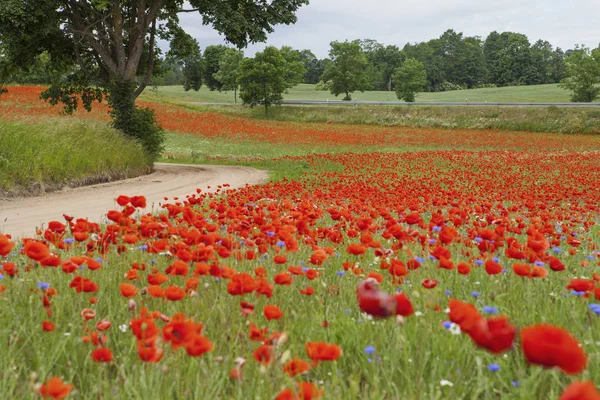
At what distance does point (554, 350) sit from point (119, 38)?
20186 mm

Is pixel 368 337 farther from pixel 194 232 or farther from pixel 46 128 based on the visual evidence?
pixel 46 128

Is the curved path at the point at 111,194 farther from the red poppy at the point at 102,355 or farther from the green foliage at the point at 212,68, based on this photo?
the green foliage at the point at 212,68

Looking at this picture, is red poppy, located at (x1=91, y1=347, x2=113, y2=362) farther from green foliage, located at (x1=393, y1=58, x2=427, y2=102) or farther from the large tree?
green foliage, located at (x1=393, y1=58, x2=427, y2=102)

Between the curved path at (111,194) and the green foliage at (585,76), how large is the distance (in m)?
51.6

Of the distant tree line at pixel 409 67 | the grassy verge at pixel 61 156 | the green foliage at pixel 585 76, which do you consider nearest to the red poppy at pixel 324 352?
the grassy verge at pixel 61 156

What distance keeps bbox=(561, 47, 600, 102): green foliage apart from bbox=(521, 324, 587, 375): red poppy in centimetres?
6558

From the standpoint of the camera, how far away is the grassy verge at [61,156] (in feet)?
41.0

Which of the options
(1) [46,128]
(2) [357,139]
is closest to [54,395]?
(1) [46,128]

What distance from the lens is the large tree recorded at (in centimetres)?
1873

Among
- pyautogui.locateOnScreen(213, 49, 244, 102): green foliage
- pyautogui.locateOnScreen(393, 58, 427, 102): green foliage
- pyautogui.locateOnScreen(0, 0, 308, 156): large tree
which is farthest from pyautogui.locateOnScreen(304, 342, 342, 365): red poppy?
pyautogui.locateOnScreen(213, 49, 244, 102): green foliage

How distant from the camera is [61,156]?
14.2 meters

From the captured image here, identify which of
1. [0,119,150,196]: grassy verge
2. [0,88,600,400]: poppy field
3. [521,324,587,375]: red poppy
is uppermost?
[521,324,587,375]: red poppy

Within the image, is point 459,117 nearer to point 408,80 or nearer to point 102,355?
point 408,80

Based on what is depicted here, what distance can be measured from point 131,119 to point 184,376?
18683 mm
